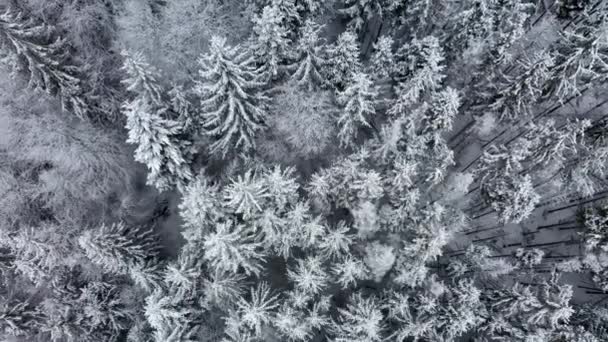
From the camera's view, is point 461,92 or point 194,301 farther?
point 461,92

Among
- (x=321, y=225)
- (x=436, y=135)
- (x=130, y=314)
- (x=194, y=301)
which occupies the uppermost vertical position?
(x=436, y=135)

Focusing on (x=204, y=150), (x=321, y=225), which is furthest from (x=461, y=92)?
(x=204, y=150)

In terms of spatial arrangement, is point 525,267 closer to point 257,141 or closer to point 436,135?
point 436,135

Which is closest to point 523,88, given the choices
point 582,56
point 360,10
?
point 582,56

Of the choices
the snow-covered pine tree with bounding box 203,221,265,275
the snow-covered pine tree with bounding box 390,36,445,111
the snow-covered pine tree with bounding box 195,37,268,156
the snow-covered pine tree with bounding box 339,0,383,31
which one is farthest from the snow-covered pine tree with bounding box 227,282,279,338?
the snow-covered pine tree with bounding box 339,0,383,31

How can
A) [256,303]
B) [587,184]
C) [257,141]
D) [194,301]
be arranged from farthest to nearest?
[257,141], [587,184], [194,301], [256,303]

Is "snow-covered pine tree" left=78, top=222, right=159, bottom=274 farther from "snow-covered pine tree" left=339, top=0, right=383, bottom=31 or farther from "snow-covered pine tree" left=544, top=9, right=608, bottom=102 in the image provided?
"snow-covered pine tree" left=544, top=9, right=608, bottom=102

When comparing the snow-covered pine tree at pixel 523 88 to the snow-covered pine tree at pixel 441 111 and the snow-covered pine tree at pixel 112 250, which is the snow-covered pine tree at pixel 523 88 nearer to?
the snow-covered pine tree at pixel 441 111
